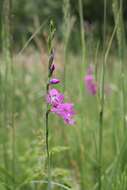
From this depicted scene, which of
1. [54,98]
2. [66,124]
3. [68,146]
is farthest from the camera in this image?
[68,146]

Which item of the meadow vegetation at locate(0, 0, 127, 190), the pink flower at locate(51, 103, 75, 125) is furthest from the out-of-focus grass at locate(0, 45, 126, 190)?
the pink flower at locate(51, 103, 75, 125)

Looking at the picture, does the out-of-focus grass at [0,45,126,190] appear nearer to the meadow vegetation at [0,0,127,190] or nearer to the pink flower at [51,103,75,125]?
the meadow vegetation at [0,0,127,190]

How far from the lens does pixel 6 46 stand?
206cm

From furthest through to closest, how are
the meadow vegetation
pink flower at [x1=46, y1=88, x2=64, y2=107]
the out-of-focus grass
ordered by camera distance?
the out-of-focus grass → the meadow vegetation → pink flower at [x1=46, y1=88, x2=64, y2=107]

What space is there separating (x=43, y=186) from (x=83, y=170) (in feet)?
0.72

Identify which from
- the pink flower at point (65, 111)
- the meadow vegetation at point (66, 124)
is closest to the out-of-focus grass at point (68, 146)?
the meadow vegetation at point (66, 124)

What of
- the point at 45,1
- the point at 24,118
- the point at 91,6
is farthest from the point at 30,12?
the point at 24,118

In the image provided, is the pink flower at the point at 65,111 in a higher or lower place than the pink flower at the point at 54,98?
lower

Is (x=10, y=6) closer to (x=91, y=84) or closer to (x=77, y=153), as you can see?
(x=91, y=84)

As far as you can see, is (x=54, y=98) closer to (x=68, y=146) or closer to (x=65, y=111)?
(x=65, y=111)

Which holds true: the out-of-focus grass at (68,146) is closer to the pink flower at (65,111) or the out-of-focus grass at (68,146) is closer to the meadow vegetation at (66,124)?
the meadow vegetation at (66,124)

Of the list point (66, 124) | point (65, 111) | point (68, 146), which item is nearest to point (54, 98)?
point (65, 111)

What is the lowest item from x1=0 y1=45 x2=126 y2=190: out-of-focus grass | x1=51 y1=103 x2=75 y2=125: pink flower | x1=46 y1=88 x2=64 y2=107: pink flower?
x1=0 y1=45 x2=126 y2=190: out-of-focus grass

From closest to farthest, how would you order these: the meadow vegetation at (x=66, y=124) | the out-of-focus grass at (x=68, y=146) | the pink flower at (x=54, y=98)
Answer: the pink flower at (x=54, y=98), the meadow vegetation at (x=66, y=124), the out-of-focus grass at (x=68, y=146)
